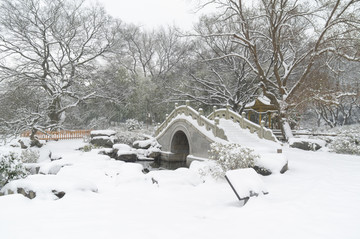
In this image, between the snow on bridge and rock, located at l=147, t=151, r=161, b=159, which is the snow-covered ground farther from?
rock, located at l=147, t=151, r=161, b=159

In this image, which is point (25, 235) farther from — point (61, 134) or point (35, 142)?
point (61, 134)

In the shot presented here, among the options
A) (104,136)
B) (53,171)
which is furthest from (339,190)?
(104,136)

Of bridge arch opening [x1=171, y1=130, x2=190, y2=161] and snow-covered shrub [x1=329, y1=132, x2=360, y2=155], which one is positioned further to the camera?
bridge arch opening [x1=171, y1=130, x2=190, y2=161]

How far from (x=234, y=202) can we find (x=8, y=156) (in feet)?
17.6

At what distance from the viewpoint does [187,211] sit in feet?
14.6

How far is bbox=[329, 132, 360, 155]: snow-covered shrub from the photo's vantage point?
10977 mm

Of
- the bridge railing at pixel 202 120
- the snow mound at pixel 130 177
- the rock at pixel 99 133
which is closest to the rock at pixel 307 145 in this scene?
the bridge railing at pixel 202 120

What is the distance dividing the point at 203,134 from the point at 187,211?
27.4ft

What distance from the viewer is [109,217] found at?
3.96 m

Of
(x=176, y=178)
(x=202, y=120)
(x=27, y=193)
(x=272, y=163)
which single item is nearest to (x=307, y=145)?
(x=202, y=120)

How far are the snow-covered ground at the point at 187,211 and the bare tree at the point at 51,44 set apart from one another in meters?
12.0

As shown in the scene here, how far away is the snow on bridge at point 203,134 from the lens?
1205 centimetres

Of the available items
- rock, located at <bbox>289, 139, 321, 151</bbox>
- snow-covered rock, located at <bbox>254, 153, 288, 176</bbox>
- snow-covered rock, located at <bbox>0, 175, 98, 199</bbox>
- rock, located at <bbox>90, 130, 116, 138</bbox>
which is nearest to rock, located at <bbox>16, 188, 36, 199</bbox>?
snow-covered rock, located at <bbox>0, 175, 98, 199</bbox>

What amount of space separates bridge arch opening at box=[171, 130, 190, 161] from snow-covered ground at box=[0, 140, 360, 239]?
964 cm
